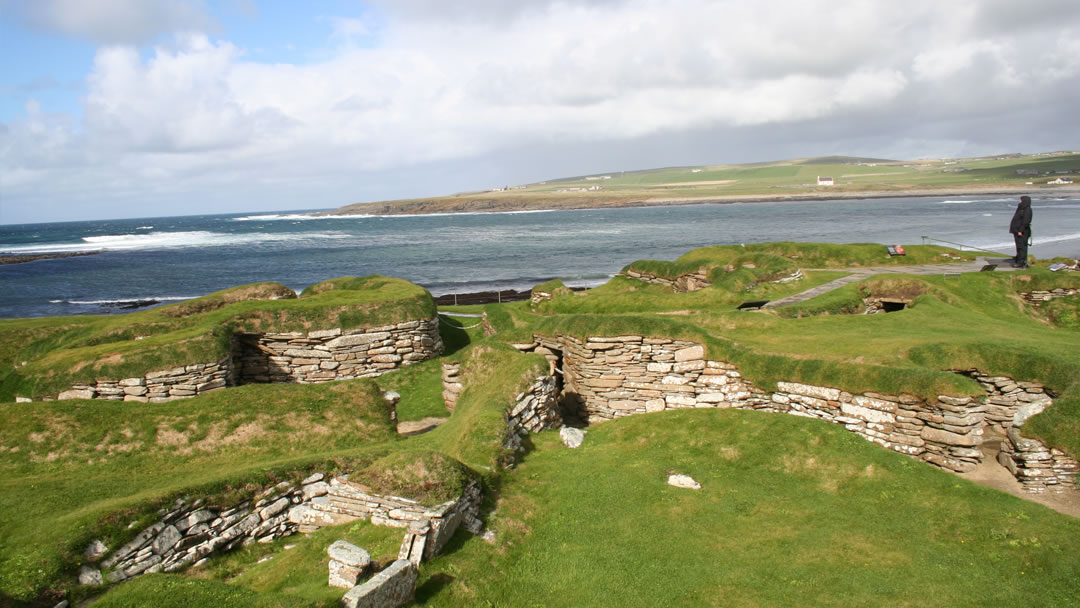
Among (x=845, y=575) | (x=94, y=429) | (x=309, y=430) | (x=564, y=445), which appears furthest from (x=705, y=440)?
(x=94, y=429)

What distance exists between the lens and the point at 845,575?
8.12 m

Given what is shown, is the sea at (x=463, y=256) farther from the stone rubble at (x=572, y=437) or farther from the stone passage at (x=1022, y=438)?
the stone rubble at (x=572, y=437)

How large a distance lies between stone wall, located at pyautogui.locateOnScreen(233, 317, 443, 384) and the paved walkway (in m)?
14.5

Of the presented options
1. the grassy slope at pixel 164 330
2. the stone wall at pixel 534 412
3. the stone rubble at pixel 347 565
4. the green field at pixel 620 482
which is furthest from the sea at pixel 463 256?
the stone rubble at pixel 347 565

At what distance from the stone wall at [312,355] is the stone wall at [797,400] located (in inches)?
267

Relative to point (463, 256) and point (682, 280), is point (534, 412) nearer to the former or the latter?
point (682, 280)

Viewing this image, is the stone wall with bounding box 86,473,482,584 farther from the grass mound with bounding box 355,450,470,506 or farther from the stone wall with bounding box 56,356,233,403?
the stone wall with bounding box 56,356,233,403

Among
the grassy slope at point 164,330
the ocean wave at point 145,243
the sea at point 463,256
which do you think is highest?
the ocean wave at point 145,243

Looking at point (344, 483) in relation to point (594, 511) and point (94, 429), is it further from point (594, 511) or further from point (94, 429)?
point (94, 429)

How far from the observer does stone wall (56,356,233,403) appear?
16.7 m

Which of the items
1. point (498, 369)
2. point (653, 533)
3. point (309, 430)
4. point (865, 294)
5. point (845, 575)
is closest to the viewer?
point (845, 575)

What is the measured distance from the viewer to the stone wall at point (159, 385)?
54.6 feet

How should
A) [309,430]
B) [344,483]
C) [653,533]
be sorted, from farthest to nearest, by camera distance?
[309,430]
[344,483]
[653,533]

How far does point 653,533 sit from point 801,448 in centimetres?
412
